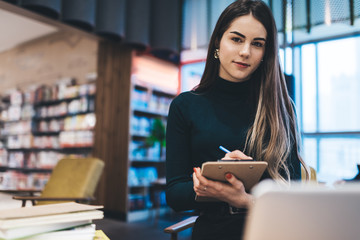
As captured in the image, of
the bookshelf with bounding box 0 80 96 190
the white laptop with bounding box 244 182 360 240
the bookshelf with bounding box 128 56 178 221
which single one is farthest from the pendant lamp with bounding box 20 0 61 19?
the white laptop with bounding box 244 182 360 240

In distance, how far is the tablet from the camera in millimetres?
818

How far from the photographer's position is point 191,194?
1112 millimetres

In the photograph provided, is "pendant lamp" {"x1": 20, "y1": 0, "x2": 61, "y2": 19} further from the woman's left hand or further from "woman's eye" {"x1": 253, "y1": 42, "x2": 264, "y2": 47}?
the woman's left hand

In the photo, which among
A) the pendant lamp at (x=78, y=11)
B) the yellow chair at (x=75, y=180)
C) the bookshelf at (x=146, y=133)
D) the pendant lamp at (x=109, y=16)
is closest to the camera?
Answer: the yellow chair at (x=75, y=180)

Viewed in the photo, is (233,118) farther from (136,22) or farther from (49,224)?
(136,22)

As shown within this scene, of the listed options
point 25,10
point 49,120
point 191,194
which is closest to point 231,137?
point 191,194

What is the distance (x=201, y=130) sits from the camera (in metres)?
1.23

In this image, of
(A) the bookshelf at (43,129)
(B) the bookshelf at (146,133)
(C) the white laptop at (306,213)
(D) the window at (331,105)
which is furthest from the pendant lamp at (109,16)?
(C) the white laptop at (306,213)

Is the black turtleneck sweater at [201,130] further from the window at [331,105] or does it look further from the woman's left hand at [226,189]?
the window at [331,105]

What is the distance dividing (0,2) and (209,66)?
367 cm

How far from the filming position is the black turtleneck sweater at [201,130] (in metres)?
1.19

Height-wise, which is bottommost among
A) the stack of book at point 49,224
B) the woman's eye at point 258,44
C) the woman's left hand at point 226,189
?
the stack of book at point 49,224

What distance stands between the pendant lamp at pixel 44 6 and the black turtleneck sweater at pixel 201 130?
345 centimetres

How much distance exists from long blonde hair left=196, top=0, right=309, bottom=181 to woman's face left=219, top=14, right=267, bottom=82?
35 mm
